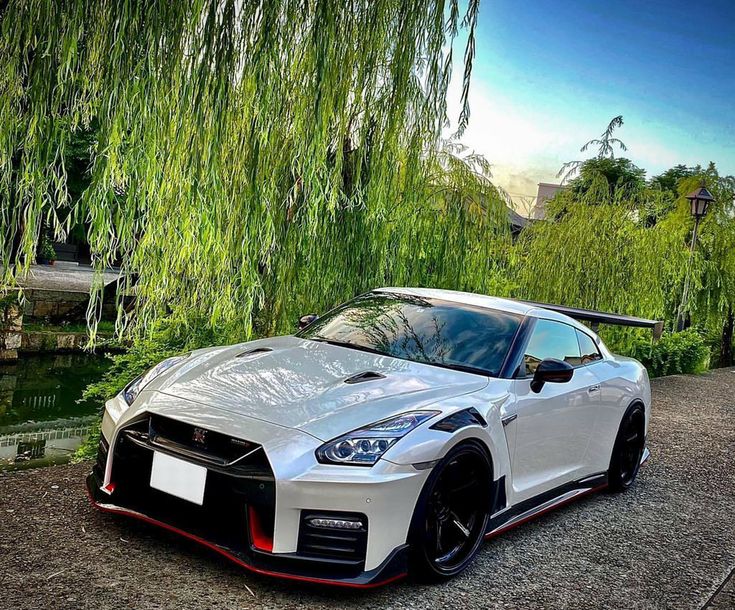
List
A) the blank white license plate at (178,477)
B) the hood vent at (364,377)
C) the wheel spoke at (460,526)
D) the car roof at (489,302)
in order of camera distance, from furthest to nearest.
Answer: the car roof at (489,302)
the hood vent at (364,377)
the wheel spoke at (460,526)
the blank white license plate at (178,477)

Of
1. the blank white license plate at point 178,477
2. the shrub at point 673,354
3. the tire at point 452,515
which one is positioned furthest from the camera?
the shrub at point 673,354

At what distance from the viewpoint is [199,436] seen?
323 cm

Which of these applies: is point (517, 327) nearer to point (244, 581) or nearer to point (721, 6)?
point (244, 581)

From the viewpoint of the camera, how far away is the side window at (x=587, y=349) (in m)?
5.12

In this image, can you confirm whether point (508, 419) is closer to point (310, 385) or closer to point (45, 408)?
point (310, 385)

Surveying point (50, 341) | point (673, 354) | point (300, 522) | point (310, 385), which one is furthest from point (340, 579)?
point (50, 341)

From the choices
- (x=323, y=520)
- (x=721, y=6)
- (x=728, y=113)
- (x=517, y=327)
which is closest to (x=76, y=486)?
(x=323, y=520)

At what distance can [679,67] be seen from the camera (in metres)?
18.1

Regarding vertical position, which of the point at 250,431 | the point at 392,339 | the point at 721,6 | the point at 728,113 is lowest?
the point at 250,431

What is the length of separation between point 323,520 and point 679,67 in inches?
720

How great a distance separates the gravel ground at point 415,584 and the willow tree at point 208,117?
1453 mm

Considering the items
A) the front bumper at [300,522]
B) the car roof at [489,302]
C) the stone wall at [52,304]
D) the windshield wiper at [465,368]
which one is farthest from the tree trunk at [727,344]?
the front bumper at [300,522]

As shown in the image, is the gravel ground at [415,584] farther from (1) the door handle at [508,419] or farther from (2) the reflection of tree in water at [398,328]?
(2) the reflection of tree in water at [398,328]

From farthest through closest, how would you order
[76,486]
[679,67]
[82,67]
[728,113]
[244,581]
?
[728,113] < [679,67] < [76,486] < [82,67] < [244,581]
